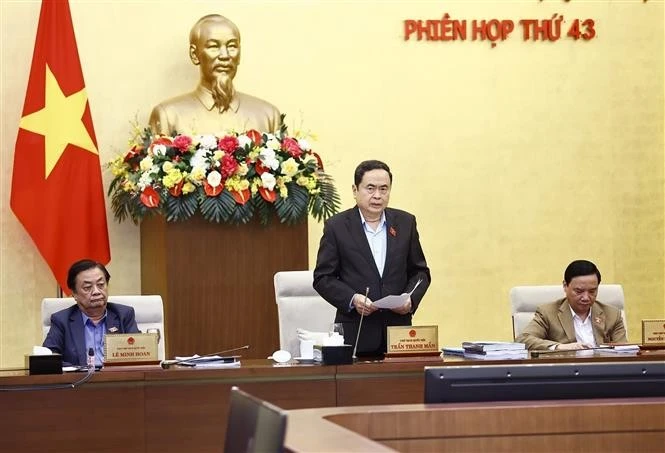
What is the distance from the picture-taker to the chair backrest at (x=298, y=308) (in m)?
5.64

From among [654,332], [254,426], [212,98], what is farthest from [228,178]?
[254,426]

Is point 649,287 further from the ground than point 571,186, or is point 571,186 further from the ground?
point 571,186

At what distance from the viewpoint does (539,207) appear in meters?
7.93

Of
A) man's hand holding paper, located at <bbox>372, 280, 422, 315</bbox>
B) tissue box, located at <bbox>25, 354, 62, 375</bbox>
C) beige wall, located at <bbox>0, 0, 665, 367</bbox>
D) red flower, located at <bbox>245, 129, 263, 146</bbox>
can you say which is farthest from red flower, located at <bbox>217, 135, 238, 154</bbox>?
tissue box, located at <bbox>25, 354, 62, 375</bbox>

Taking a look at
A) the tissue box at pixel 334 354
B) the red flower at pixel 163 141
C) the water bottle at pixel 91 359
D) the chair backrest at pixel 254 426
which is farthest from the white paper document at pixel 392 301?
the chair backrest at pixel 254 426

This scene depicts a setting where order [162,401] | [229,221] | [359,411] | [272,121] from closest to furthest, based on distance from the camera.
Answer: [359,411], [162,401], [229,221], [272,121]

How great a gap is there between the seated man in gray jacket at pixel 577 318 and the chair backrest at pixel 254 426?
11.4ft

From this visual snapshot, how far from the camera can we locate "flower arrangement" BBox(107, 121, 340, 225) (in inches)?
249

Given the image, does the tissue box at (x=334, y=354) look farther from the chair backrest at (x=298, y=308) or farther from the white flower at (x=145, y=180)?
the white flower at (x=145, y=180)

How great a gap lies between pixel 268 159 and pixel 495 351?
2.00 m

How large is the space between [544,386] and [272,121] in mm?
4336

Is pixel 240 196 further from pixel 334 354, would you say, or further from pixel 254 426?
pixel 254 426

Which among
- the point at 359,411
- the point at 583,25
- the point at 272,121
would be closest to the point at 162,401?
the point at 359,411

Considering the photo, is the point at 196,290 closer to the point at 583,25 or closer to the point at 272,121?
the point at 272,121
